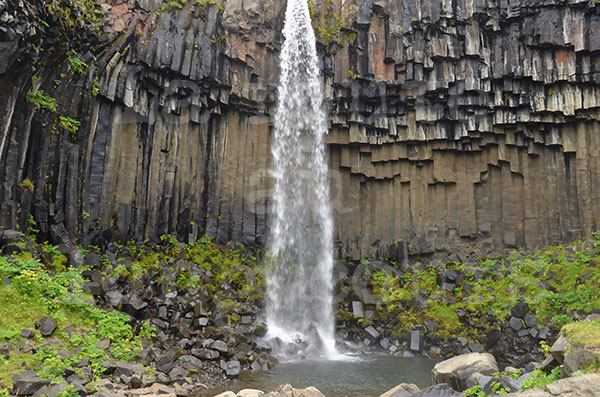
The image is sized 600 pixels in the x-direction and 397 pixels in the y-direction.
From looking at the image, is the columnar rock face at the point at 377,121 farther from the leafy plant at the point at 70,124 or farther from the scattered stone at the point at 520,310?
the scattered stone at the point at 520,310

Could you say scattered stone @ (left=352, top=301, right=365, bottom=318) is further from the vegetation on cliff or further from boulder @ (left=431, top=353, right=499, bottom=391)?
boulder @ (left=431, top=353, right=499, bottom=391)

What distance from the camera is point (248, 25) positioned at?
19859mm

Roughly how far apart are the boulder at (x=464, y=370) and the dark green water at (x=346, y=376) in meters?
2.37

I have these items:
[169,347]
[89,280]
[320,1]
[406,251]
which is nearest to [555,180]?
[406,251]

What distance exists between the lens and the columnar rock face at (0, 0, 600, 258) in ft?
55.8

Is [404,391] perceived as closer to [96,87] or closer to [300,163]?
[96,87]

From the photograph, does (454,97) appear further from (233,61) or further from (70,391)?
(70,391)

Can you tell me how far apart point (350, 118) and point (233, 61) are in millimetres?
6059

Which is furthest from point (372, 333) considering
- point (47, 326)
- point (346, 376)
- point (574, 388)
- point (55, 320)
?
point (574, 388)

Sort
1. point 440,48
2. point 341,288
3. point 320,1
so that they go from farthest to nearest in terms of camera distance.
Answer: point 320,1, point 440,48, point 341,288

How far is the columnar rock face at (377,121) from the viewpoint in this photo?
17.0 m

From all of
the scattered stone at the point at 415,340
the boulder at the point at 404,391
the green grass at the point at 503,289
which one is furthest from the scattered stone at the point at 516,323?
the boulder at the point at 404,391

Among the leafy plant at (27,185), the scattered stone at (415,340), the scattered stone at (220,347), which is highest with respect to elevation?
the leafy plant at (27,185)

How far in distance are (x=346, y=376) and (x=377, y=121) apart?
12784 mm
